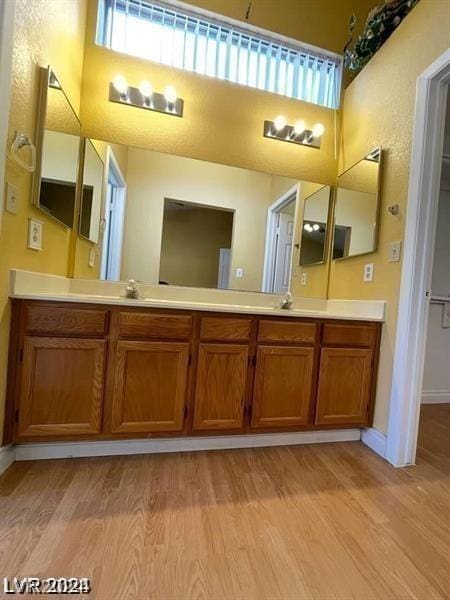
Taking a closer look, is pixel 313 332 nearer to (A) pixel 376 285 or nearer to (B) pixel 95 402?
(A) pixel 376 285

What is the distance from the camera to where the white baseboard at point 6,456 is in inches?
57.0

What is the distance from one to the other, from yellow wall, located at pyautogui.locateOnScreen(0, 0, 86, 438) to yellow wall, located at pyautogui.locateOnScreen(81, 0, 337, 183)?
246 mm

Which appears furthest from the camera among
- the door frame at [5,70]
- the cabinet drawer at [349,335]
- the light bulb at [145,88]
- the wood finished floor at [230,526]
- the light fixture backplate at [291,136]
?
the light fixture backplate at [291,136]

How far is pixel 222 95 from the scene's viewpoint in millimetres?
2316

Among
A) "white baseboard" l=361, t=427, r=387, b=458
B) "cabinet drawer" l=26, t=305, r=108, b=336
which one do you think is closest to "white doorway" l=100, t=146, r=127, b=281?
"cabinet drawer" l=26, t=305, r=108, b=336

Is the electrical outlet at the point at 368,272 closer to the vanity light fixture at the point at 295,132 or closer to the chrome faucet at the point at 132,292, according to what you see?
the vanity light fixture at the point at 295,132

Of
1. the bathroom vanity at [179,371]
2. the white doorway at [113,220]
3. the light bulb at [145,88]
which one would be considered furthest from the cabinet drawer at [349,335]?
the light bulb at [145,88]

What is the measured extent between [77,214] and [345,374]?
2014 millimetres

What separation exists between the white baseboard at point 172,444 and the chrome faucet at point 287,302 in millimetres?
853

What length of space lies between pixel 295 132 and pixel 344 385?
6.32 ft

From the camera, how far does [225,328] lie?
1.77m

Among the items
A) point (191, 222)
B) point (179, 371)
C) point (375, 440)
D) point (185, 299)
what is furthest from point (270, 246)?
point (375, 440)

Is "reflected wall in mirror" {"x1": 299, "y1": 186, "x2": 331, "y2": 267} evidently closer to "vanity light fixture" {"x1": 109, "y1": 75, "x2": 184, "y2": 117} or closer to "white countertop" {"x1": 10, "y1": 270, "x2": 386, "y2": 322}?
"white countertop" {"x1": 10, "y1": 270, "x2": 386, "y2": 322}

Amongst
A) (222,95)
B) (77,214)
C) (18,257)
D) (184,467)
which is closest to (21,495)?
(184,467)
